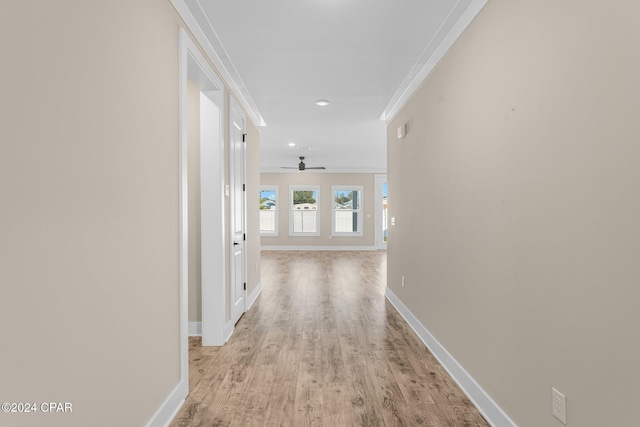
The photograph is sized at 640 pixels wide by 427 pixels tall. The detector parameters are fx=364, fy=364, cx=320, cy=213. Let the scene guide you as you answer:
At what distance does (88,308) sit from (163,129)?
1.07 meters

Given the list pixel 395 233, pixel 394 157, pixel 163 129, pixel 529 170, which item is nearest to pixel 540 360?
pixel 529 170

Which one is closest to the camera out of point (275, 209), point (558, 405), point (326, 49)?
point (558, 405)

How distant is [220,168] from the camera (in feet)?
10.9

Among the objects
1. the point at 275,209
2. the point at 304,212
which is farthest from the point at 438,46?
the point at 275,209

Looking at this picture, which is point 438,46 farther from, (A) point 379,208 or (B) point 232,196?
(A) point 379,208

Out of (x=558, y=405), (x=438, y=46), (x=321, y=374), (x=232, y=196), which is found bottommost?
(x=321, y=374)

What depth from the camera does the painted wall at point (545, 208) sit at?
48.1 inches

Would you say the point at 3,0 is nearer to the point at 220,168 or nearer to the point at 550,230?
the point at 550,230

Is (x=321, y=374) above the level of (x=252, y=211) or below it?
below

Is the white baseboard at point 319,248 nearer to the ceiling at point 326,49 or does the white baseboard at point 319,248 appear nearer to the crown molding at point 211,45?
the ceiling at point 326,49

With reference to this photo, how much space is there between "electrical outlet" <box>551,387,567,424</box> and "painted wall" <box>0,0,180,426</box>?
1.86 metres

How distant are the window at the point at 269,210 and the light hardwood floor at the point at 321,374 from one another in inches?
269

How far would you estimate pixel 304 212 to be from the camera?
1167 cm

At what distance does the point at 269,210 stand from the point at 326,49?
8928 millimetres
